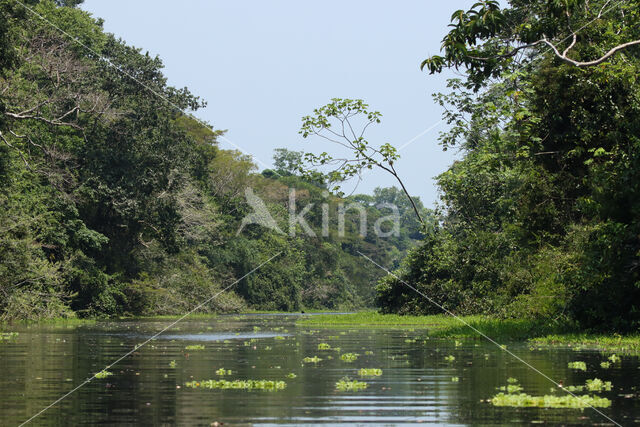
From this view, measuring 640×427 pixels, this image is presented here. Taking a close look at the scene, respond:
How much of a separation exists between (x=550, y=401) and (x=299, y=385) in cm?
409

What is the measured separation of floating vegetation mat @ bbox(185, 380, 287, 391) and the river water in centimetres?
20

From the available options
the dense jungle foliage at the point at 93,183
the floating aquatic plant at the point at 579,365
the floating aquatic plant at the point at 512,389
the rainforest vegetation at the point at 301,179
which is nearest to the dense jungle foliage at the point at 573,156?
the rainforest vegetation at the point at 301,179

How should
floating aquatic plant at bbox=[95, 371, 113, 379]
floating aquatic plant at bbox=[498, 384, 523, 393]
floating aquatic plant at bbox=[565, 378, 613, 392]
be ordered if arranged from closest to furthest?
floating aquatic plant at bbox=[498, 384, 523, 393] → floating aquatic plant at bbox=[565, 378, 613, 392] → floating aquatic plant at bbox=[95, 371, 113, 379]

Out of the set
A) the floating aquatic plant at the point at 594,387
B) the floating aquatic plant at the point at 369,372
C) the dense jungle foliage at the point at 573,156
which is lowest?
the floating aquatic plant at the point at 369,372

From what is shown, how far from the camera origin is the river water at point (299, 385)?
384 inches

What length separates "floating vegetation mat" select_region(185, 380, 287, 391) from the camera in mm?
12898

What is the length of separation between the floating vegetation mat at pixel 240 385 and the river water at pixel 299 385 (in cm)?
20

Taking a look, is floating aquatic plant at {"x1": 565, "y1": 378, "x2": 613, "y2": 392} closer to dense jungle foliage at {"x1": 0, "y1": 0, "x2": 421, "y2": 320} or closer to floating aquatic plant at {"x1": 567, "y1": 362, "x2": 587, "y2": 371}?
floating aquatic plant at {"x1": 567, "y1": 362, "x2": 587, "y2": 371}

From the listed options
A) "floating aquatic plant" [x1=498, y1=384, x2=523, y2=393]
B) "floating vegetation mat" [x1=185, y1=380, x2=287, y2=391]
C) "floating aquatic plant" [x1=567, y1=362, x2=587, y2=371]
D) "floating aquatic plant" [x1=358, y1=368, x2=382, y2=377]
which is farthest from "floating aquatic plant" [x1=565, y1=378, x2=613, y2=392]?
"floating vegetation mat" [x1=185, y1=380, x2=287, y2=391]

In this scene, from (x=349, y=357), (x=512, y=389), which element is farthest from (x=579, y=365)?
(x=349, y=357)

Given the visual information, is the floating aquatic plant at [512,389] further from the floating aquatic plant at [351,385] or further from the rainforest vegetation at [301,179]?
the rainforest vegetation at [301,179]

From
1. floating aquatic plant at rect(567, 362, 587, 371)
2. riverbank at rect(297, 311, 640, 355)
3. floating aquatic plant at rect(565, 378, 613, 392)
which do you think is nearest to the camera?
floating aquatic plant at rect(565, 378, 613, 392)

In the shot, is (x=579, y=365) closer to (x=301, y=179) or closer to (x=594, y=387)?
(x=594, y=387)

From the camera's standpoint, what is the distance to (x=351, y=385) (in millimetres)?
12984
